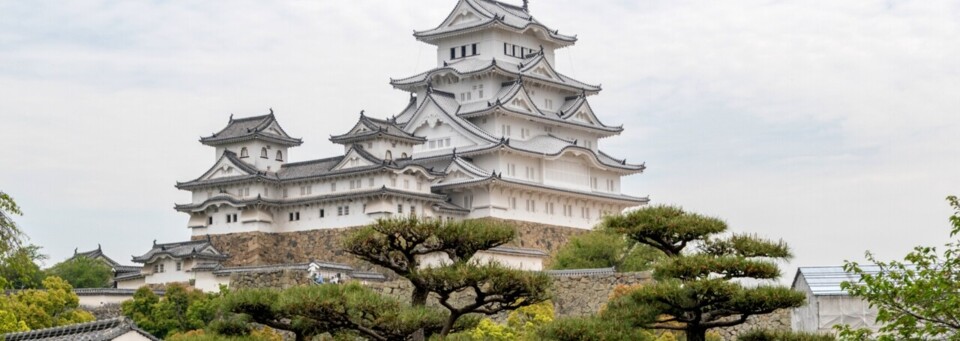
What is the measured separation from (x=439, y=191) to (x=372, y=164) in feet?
14.0

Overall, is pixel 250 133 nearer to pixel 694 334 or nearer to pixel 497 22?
A: pixel 497 22

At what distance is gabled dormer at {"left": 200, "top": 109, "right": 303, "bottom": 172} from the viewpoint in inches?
2243

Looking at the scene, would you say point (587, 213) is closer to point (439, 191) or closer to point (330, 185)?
point (439, 191)

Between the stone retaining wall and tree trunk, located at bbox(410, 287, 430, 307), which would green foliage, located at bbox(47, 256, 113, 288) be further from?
tree trunk, located at bbox(410, 287, 430, 307)

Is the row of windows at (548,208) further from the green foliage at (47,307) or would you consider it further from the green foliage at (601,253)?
the green foliage at (47,307)

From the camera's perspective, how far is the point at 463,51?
65.2 meters

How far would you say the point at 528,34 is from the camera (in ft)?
216

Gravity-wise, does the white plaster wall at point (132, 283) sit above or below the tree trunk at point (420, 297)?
above

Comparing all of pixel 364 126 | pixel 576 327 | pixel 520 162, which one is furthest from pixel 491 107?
pixel 576 327

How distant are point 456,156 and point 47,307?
22.9 meters

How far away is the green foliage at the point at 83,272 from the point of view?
53.8 meters

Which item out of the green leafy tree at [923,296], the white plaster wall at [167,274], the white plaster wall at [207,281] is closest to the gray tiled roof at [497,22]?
the white plaster wall at [167,274]

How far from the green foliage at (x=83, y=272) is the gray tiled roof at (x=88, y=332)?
3010cm

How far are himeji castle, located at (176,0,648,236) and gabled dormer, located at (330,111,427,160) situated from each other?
0.05 metres
